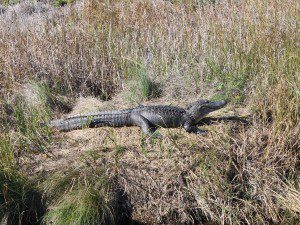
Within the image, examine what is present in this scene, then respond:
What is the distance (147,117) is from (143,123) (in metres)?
0.15

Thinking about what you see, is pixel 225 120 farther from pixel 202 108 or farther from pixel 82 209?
pixel 82 209

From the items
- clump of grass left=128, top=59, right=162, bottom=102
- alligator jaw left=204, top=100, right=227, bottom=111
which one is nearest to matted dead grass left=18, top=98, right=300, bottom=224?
alligator jaw left=204, top=100, right=227, bottom=111

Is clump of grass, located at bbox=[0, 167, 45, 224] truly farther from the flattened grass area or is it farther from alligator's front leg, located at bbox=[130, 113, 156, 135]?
alligator's front leg, located at bbox=[130, 113, 156, 135]

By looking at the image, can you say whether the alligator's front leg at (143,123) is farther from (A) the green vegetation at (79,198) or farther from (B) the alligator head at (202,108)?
(A) the green vegetation at (79,198)

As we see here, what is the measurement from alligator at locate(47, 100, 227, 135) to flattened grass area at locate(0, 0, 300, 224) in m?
0.13

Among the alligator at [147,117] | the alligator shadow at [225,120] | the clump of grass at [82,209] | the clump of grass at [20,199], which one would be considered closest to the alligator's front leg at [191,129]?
the alligator at [147,117]

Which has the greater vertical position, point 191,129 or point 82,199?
point 82,199

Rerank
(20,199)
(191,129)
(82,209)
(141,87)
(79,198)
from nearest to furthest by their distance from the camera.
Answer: (82,209), (79,198), (20,199), (191,129), (141,87)

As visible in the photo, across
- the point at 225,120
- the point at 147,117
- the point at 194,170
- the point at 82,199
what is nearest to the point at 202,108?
the point at 225,120

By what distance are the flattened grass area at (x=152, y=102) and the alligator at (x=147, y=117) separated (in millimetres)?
133

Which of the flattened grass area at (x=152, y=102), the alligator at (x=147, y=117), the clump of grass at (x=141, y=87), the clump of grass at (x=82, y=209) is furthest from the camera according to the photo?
the clump of grass at (x=141, y=87)

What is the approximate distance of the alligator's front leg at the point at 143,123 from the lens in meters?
5.19

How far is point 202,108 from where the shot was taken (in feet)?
17.6

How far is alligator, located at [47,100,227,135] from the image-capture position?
5.30m
